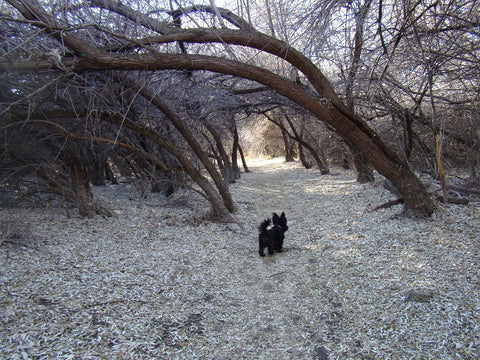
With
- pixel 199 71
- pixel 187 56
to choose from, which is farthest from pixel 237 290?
pixel 199 71

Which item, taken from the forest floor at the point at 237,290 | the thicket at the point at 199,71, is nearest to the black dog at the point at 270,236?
the forest floor at the point at 237,290

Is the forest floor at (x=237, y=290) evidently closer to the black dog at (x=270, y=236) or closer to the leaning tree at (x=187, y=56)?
the black dog at (x=270, y=236)

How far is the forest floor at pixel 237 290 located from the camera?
122 inches

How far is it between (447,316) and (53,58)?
5122mm

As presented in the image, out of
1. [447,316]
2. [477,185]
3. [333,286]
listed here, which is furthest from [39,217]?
[477,185]

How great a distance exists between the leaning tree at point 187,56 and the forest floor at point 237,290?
1.55 m

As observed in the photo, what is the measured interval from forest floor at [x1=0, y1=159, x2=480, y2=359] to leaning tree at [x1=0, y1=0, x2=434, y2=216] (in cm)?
155

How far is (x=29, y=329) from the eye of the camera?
3.07 metres

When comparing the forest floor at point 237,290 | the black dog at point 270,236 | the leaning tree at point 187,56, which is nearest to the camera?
the forest floor at point 237,290

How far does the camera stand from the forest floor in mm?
3100

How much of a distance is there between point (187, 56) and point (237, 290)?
3.48 meters

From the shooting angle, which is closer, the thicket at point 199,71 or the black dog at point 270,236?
the thicket at point 199,71

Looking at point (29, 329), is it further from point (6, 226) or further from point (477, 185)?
point (477, 185)

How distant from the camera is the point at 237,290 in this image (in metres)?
4.60
